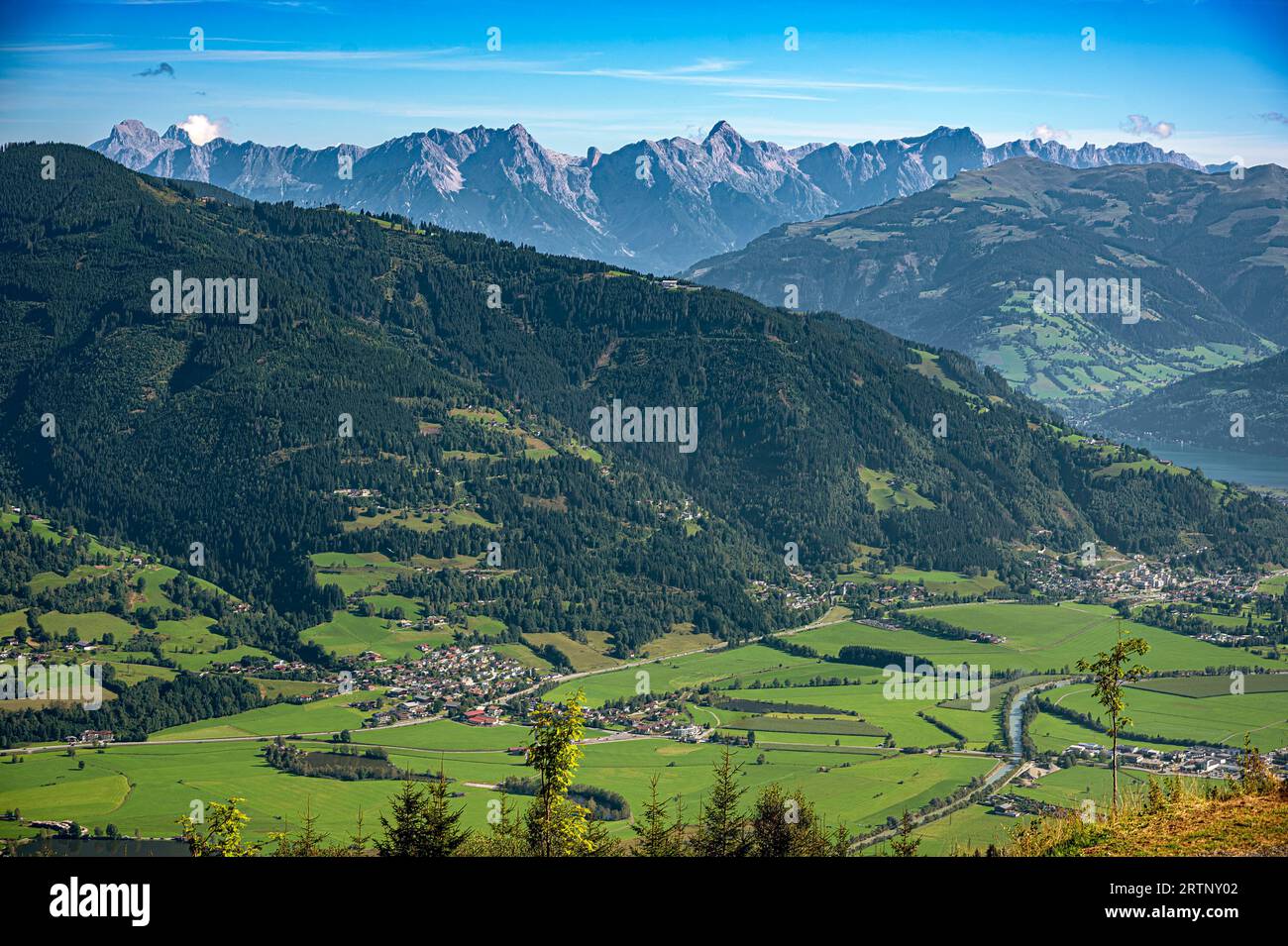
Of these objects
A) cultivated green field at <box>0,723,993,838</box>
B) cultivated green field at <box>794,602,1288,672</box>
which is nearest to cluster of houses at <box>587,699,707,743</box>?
cultivated green field at <box>0,723,993,838</box>

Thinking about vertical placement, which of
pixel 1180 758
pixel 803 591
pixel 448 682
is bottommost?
pixel 1180 758

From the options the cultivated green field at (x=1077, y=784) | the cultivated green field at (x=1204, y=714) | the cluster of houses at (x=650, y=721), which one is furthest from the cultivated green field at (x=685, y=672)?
the cultivated green field at (x=1077, y=784)

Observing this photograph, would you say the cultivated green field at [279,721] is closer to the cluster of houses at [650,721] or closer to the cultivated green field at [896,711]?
the cluster of houses at [650,721]

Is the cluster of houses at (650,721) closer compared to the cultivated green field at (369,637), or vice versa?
the cluster of houses at (650,721)

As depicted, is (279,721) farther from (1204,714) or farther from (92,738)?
(1204,714)

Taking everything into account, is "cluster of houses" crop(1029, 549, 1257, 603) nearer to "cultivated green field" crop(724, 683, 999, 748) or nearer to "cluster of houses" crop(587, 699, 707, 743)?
"cultivated green field" crop(724, 683, 999, 748)

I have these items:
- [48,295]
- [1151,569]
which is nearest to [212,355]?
[48,295]

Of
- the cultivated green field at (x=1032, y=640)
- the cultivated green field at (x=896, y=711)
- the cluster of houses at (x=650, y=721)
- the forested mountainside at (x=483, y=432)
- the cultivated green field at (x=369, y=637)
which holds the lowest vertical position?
the cultivated green field at (x=896, y=711)

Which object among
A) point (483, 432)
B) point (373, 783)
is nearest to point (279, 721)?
point (373, 783)
